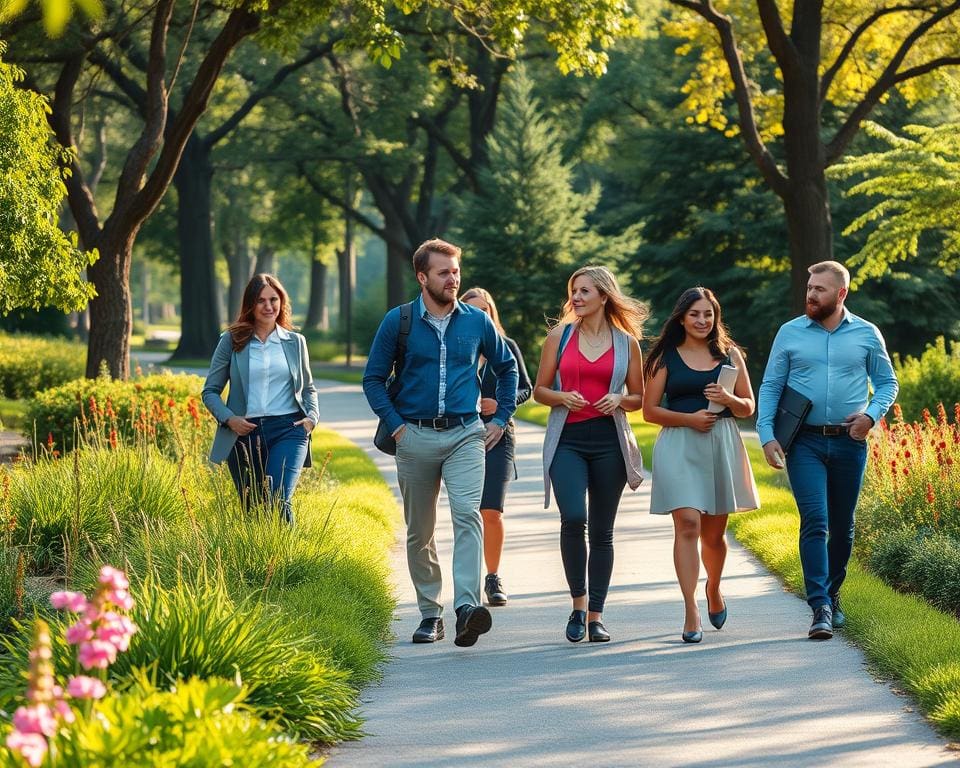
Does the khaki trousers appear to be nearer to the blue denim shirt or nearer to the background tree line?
the blue denim shirt

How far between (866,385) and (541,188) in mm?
29107

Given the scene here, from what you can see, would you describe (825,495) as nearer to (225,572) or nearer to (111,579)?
(225,572)

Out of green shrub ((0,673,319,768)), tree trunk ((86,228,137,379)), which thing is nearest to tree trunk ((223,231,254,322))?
tree trunk ((86,228,137,379))

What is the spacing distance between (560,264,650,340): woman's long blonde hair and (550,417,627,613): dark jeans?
572 mm

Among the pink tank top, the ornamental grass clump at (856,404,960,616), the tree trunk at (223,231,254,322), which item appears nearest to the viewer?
the pink tank top

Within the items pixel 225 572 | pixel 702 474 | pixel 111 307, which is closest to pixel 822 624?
pixel 702 474

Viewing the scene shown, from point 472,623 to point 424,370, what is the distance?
134 centimetres

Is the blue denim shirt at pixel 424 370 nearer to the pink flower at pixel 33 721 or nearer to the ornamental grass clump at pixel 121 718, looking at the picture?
the ornamental grass clump at pixel 121 718

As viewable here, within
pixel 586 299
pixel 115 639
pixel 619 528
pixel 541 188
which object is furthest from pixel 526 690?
pixel 541 188

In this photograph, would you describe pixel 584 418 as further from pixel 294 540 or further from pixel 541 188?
pixel 541 188

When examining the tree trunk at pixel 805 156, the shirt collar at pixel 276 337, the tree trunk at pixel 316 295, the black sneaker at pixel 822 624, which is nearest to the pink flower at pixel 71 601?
the black sneaker at pixel 822 624

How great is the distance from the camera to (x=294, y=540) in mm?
8805

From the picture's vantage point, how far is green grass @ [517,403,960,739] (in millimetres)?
6379

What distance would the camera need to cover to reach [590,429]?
8.22 meters
